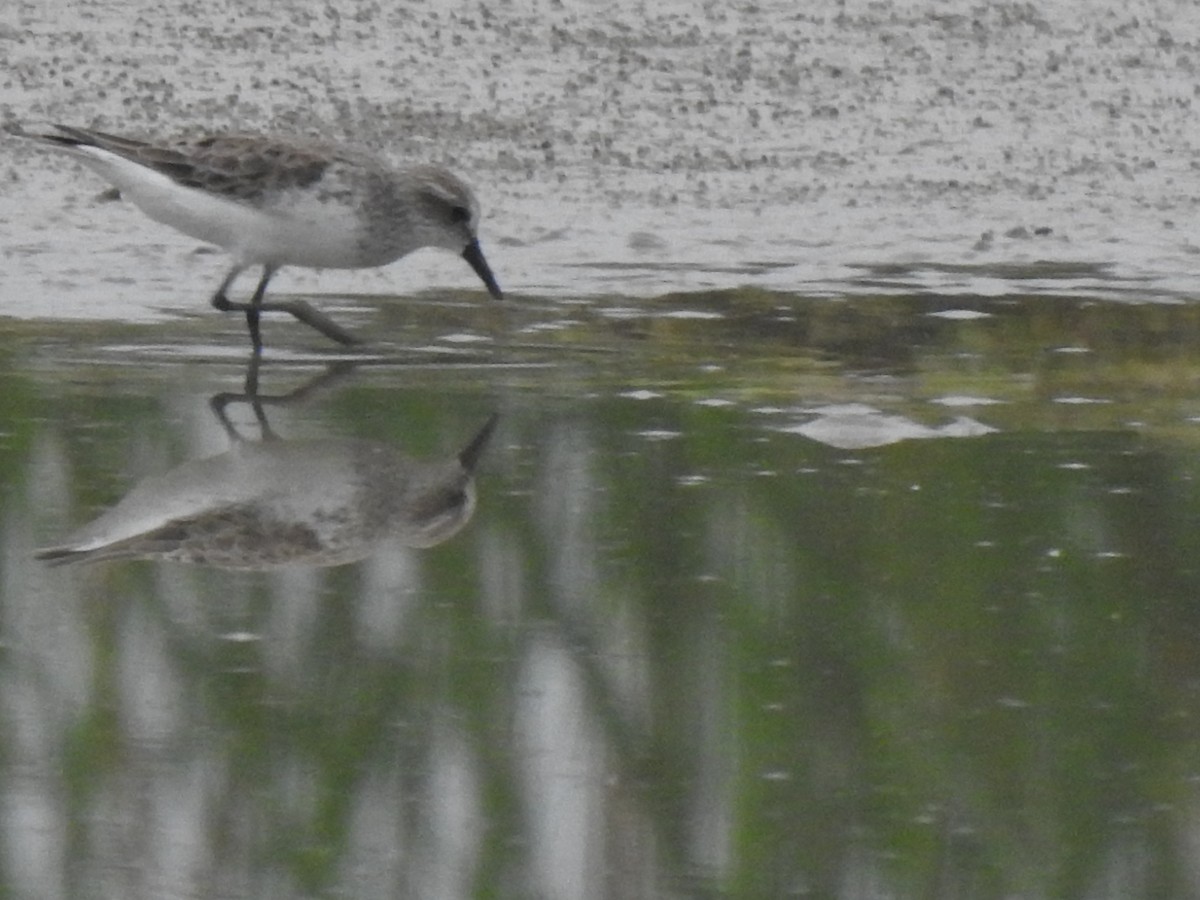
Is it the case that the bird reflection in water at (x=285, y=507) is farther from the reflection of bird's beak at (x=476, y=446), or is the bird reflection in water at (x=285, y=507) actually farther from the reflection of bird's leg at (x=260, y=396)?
the reflection of bird's leg at (x=260, y=396)

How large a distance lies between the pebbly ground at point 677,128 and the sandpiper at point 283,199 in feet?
1.78

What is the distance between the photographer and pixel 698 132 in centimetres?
1277

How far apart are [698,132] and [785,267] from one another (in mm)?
2538

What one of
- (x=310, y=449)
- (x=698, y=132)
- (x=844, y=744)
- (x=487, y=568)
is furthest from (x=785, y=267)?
(x=844, y=744)

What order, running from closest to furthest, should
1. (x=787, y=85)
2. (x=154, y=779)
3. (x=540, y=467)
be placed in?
(x=154, y=779)
(x=540, y=467)
(x=787, y=85)

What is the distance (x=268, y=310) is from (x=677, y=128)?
171 inches

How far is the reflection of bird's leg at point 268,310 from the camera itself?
875 centimetres

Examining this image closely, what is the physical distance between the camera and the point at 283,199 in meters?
8.73

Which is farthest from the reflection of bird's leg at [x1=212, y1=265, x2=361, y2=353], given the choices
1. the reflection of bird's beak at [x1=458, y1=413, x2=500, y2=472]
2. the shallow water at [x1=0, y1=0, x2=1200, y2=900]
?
the reflection of bird's beak at [x1=458, y1=413, x2=500, y2=472]

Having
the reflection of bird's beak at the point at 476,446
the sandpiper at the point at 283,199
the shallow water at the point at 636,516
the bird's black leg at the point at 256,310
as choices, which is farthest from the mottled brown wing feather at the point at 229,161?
the reflection of bird's beak at the point at 476,446

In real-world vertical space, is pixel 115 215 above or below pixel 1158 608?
below

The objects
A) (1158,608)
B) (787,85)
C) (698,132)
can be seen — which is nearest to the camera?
(1158,608)

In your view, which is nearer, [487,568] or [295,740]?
[295,740]

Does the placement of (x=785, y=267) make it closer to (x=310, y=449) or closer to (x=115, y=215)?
(x=115, y=215)
